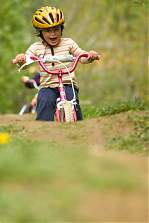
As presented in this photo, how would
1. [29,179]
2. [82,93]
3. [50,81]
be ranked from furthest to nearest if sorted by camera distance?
1. [82,93]
2. [50,81]
3. [29,179]

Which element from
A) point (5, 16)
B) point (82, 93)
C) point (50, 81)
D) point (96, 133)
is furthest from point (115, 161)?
point (82, 93)

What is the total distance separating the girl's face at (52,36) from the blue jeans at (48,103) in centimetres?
58

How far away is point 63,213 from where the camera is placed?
5219 millimetres

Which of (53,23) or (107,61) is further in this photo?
(107,61)

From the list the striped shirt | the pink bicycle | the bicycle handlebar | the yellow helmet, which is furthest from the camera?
the yellow helmet

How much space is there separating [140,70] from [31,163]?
2413 cm

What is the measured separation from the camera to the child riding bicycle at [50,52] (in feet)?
34.6

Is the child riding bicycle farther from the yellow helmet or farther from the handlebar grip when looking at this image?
the handlebar grip

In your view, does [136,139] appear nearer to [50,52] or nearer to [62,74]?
[62,74]

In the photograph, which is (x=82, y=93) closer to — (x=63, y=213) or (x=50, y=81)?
(x=50, y=81)

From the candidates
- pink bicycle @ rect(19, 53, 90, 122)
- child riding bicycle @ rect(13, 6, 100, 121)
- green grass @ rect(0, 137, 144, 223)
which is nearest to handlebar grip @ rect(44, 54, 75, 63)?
pink bicycle @ rect(19, 53, 90, 122)

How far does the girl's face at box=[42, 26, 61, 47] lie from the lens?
1088 cm

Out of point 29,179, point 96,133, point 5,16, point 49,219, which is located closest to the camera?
point 49,219

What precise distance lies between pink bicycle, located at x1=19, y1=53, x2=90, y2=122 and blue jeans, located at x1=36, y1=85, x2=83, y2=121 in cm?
11
